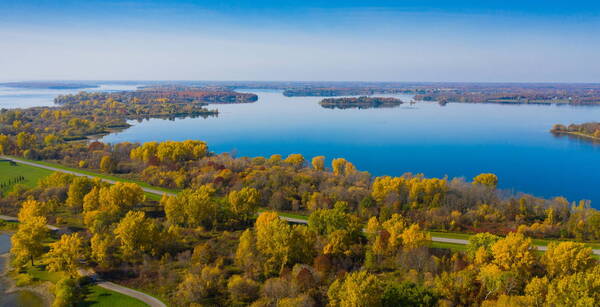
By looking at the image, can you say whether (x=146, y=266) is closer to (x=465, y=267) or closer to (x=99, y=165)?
(x=465, y=267)

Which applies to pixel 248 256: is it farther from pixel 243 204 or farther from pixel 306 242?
pixel 243 204

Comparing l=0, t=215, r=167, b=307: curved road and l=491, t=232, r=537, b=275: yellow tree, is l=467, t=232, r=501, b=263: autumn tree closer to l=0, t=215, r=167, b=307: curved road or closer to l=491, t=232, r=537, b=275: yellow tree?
l=491, t=232, r=537, b=275: yellow tree

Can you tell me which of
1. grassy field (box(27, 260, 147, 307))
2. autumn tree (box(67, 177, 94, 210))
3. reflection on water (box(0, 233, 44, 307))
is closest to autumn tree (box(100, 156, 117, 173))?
autumn tree (box(67, 177, 94, 210))

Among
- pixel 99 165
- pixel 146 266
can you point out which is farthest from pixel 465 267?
pixel 99 165

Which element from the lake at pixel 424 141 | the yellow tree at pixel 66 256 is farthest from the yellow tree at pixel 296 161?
the yellow tree at pixel 66 256

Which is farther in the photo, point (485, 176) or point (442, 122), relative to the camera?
point (442, 122)

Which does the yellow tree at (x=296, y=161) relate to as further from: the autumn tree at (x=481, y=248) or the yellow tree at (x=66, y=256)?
the yellow tree at (x=66, y=256)
